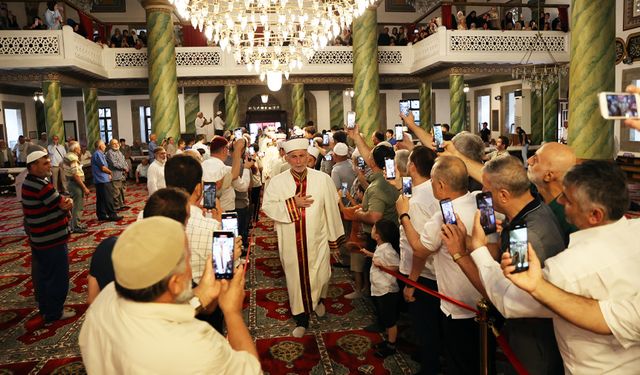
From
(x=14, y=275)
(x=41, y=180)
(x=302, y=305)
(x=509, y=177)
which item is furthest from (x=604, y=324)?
(x=14, y=275)

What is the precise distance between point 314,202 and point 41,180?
223 cm

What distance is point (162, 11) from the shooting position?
426 inches

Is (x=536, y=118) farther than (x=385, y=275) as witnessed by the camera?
Yes

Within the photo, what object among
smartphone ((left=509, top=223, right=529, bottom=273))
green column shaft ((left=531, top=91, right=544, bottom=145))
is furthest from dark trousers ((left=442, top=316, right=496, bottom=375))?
green column shaft ((left=531, top=91, right=544, bottom=145))

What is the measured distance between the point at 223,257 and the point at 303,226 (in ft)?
6.86

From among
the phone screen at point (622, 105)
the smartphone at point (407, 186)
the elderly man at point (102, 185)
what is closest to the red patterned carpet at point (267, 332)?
the smartphone at point (407, 186)

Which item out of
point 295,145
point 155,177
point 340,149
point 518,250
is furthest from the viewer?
point 155,177

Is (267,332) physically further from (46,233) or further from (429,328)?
(46,233)

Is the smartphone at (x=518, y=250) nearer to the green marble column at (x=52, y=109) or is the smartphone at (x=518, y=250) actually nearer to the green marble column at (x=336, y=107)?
the green marble column at (x=52, y=109)

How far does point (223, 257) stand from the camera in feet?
5.87

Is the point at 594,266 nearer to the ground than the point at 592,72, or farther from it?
nearer to the ground

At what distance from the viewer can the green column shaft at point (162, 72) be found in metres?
10.9

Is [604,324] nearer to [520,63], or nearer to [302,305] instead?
[302,305]

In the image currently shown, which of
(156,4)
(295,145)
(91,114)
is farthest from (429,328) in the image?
(91,114)
